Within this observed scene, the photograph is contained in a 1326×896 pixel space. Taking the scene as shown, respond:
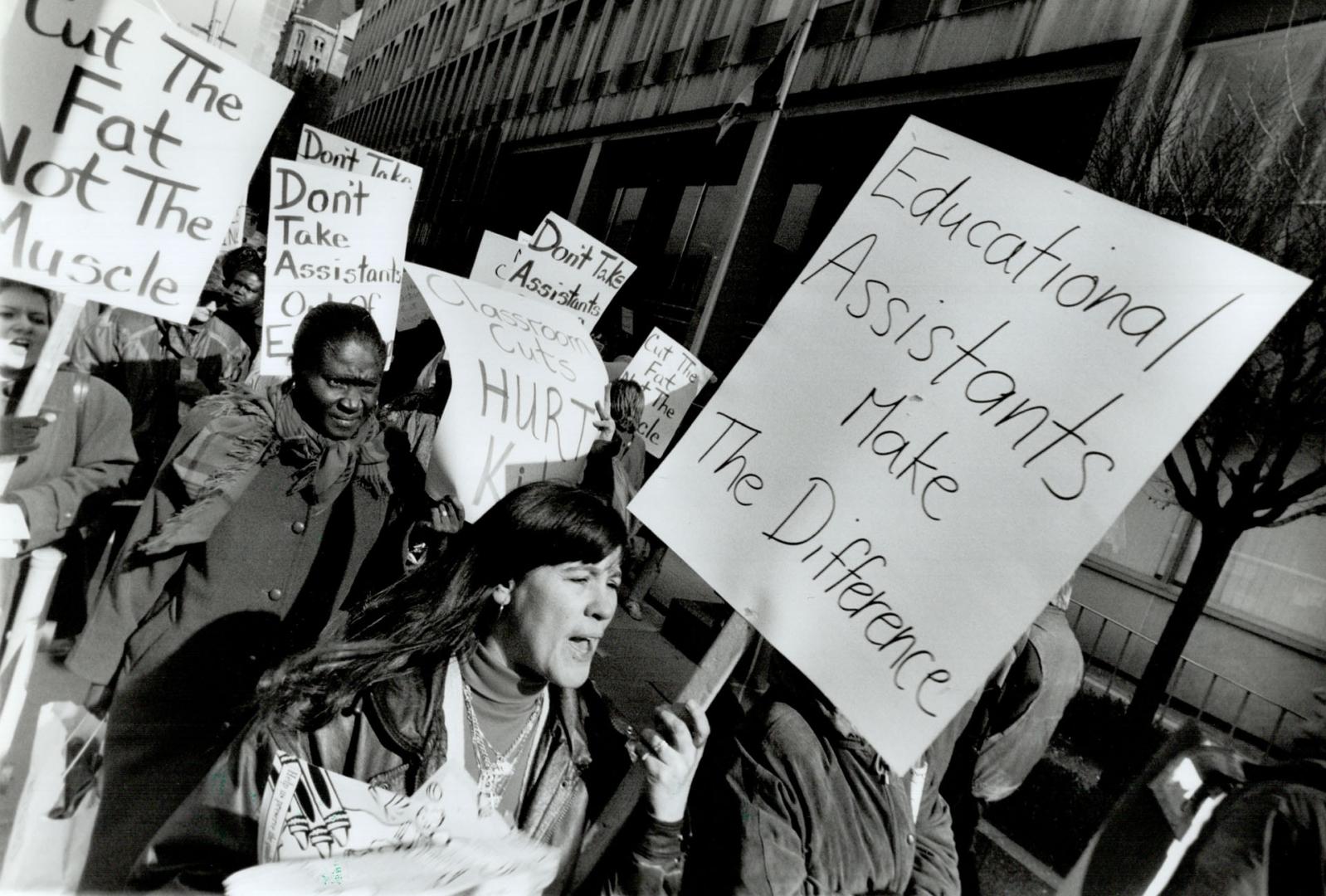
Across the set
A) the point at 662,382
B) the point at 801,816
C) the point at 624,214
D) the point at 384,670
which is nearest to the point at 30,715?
the point at 384,670

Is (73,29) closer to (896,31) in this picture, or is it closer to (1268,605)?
(1268,605)

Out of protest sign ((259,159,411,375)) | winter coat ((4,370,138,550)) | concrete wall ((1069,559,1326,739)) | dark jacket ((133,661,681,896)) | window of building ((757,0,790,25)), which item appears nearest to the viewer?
dark jacket ((133,661,681,896))

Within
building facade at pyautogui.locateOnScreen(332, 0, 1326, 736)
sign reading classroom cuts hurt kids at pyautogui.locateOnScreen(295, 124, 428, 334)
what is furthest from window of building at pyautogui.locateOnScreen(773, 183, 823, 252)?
sign reading classroom cuts hurt kids at pyautogui.locateOnScreen(295, 124, 428, 334)

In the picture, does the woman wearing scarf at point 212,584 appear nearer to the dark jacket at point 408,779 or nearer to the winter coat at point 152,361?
the dark jacket at point 408,779

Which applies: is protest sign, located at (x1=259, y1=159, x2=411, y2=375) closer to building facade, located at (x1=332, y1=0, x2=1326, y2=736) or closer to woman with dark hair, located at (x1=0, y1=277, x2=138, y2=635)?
woman with dark hair, located at (x1=0, y1=277, x2=138, y2=635)

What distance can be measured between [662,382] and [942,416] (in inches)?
209

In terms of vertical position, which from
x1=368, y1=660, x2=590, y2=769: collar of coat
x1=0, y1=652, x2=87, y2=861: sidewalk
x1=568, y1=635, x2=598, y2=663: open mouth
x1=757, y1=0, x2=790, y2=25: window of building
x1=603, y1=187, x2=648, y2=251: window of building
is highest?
x1=757, y1=0, x2=790, y2=25: window of building

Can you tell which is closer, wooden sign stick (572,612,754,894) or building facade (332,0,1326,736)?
wooden sign stick (572,612,754,894)

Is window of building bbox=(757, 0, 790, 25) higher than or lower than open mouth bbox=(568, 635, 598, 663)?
higher

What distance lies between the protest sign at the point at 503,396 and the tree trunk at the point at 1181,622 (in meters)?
4.38

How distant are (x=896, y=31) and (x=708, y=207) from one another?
5.11 meters

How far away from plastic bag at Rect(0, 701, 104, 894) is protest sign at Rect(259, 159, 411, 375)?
155 centimetres

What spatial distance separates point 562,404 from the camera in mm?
2881

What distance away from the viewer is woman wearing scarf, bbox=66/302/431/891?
8.55 feet
